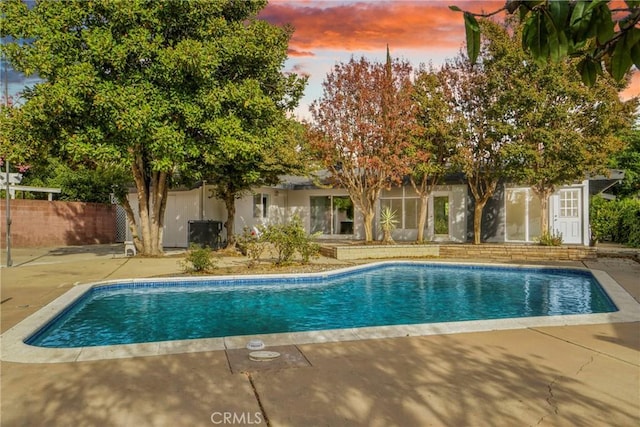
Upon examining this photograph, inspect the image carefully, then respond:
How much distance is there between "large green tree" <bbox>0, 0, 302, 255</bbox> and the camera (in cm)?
1080

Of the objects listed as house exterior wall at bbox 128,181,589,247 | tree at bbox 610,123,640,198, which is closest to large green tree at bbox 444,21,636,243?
house exterior wall at bbox 128,181,589,247

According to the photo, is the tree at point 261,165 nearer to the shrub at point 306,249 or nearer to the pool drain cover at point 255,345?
the shrub at point 306,249

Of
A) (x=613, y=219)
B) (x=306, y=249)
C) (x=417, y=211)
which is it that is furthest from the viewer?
(x=417, y=211)

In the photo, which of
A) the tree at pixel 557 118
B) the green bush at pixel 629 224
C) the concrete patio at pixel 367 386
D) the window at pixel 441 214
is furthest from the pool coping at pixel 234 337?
the window at pixel 441 214

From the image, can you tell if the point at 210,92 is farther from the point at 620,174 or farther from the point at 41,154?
the point at 620,174

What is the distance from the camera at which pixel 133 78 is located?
37.8 ft

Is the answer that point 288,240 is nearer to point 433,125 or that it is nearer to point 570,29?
point 433,125

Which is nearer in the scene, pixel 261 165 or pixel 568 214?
pixel 261 165

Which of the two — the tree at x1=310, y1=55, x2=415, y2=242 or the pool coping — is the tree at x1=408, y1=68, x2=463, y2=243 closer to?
the tree at x1=310, y1=55, x2=415, y2=242

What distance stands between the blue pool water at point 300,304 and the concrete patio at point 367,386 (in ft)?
7.03

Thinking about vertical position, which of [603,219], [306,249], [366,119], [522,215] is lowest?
[306,249]

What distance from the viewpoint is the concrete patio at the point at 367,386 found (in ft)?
10.2

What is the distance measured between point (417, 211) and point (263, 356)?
16.7 meters

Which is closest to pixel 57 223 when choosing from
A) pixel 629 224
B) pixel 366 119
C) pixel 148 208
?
pixel 148 208
